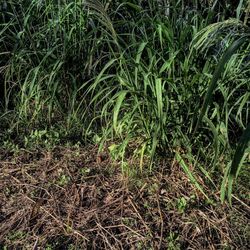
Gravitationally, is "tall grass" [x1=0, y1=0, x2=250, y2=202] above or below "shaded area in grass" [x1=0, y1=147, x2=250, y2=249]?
above

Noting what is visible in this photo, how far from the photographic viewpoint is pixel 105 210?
2867 millimetres

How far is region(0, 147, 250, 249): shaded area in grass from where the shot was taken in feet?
8.83

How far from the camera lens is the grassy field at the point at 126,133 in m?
2.76

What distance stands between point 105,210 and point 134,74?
0.82 m

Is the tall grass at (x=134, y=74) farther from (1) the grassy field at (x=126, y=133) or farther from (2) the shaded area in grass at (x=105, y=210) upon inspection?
(2) the shaded area in grass at (x=105, y=210)

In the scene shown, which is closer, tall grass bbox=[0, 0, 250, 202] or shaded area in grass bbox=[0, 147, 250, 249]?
shaded area in grass bbox=[0, 147, 250, 249]

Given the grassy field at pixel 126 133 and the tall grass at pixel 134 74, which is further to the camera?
the tall grass at pixel 134 74

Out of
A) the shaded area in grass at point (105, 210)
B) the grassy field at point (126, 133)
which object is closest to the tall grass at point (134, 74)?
the grassy field at point (126, 133)

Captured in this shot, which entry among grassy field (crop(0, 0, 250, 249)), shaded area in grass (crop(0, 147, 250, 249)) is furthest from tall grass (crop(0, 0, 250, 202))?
shaded area in grass (crop(0, 147, 250, 249))

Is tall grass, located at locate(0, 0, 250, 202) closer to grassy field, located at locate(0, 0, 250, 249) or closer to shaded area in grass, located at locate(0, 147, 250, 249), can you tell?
grassy field, located at locate(0, 0, 250, 249)

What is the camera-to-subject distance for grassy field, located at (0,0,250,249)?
276cm

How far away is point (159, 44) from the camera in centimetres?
339

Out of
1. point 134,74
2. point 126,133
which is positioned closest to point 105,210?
point 126,133

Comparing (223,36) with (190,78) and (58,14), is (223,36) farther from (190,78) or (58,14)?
(58,14)
